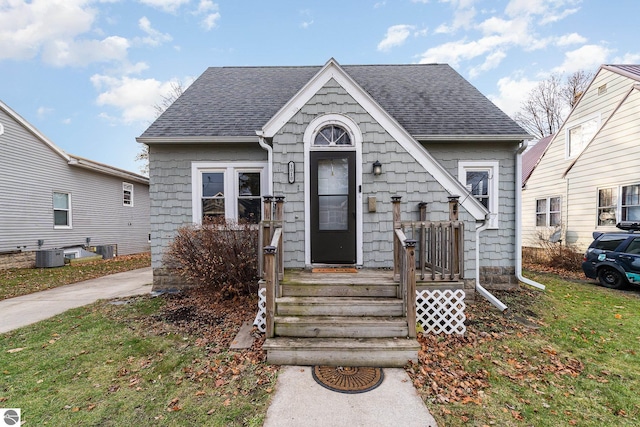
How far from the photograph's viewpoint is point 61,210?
1136 centimetres

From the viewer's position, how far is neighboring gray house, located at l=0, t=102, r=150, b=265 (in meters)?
9.65

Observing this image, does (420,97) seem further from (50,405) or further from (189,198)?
(50,405)

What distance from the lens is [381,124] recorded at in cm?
505

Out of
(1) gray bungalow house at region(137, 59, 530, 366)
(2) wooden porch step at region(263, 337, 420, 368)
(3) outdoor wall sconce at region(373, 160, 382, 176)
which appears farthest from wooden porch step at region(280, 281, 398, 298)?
(3) outdoor wall sconce at region(373, 160, 382, 176)

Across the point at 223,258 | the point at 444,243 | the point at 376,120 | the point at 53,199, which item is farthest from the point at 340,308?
the point at 53,199

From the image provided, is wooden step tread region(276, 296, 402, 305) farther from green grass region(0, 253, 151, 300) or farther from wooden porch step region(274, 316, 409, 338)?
green grass region(0, 253, 151, 300)

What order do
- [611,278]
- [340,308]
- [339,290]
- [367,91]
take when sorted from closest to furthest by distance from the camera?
[340,308], [339,290], [611,278], [367,91]

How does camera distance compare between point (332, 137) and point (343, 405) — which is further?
point (332, 137)

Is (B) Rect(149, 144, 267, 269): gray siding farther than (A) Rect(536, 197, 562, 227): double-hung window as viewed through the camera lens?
No

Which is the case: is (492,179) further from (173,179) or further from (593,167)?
(173,179)

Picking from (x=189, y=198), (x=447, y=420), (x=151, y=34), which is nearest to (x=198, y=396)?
(x=447, y=420)

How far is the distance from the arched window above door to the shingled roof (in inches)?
73.3

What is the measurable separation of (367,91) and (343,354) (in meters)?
7.11

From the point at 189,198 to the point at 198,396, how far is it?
15.2ft
